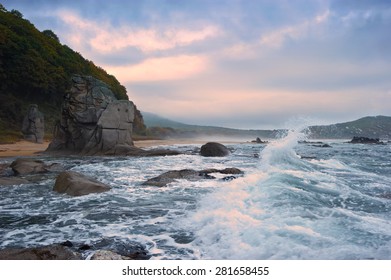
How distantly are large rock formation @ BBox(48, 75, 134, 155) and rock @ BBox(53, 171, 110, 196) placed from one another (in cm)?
1338

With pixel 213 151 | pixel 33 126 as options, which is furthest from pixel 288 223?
pixel 33 126

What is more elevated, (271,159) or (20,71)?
(20,71)

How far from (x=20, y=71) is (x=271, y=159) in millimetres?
35893

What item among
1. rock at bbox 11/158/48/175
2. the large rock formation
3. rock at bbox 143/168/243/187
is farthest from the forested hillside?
rock at bbox 143/168/243/187

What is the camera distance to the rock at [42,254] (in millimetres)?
4500

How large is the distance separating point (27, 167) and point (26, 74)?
30.9 meters

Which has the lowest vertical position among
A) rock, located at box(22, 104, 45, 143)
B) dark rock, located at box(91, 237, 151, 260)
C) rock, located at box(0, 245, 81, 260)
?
dark rock, located at box(91, 237, 151, 260)

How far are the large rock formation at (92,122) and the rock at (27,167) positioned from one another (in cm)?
Result: 909

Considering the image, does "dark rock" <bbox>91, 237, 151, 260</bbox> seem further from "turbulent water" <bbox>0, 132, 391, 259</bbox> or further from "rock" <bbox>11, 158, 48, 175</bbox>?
"rock" <bbox>11, 158, 48, 175</bbox>

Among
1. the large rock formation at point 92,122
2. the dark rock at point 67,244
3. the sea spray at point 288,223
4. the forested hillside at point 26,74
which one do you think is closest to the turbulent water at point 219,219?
the sea spray at point 288,223

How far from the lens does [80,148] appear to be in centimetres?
2448

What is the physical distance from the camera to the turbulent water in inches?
198

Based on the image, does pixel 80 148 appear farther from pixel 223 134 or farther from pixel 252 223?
pixel 223 134
